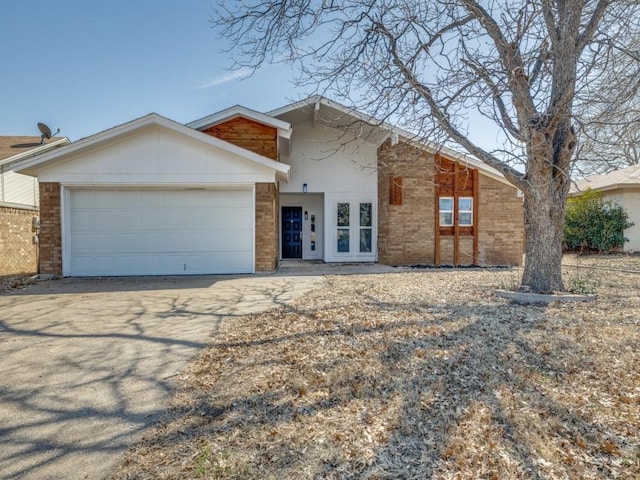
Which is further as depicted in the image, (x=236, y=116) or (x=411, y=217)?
(x=411, y=217)

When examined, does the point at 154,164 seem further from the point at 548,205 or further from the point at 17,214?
the point at 548,205

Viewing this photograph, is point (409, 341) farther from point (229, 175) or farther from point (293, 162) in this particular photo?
point (293, 162)

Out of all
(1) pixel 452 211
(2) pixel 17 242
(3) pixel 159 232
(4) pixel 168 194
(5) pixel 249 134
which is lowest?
(2) pixel 17 242

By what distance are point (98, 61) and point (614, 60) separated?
14175mm

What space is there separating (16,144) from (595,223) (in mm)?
27321

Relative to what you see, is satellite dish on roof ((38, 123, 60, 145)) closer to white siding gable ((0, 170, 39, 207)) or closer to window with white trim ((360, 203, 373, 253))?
white siding gable ((0, 170, 39, 207))

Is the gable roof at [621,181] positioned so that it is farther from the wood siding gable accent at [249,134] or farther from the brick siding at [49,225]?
the brick siding at [49,225]

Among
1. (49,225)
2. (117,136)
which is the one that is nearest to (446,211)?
(117,136)

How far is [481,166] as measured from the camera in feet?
41.5

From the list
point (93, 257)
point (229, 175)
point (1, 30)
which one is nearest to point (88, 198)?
point (93, 257)

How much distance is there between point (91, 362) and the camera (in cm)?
388

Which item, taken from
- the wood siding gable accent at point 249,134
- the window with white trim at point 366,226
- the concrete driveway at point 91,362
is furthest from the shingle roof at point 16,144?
the window with white trim at point 366,226

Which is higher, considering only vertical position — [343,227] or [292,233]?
[343,227]

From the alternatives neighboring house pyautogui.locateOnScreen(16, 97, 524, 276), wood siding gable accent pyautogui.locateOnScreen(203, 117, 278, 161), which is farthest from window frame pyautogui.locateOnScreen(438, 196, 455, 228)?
wood siding gable accent pyautogui.locateOnScreen(203, 117, 278, 161)
